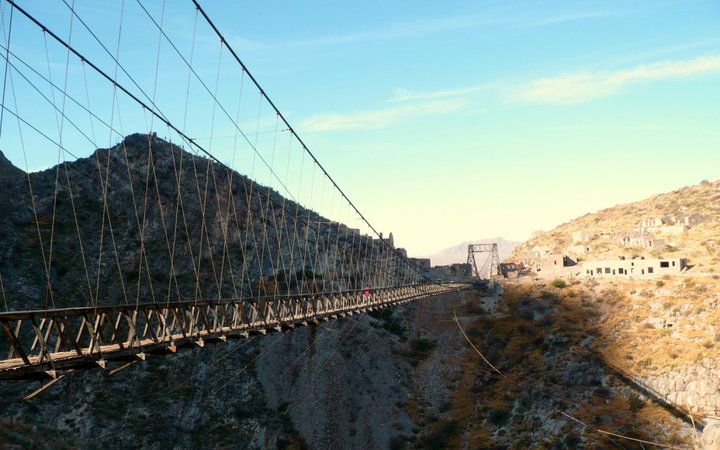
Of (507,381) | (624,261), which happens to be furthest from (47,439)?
(624,261)

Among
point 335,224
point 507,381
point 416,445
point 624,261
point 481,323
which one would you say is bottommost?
point 416,445

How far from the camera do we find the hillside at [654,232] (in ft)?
264

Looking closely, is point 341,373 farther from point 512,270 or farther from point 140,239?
point 512,270

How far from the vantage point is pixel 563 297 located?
227 feet

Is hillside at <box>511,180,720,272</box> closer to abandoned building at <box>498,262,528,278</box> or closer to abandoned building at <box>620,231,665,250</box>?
abandoned building at <box>620,231,665,250</box>

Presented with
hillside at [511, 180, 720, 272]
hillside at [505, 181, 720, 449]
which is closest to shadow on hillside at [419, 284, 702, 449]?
hillside at [505, 181, 720, 449]

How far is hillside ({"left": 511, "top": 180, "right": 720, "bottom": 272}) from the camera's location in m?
80.4

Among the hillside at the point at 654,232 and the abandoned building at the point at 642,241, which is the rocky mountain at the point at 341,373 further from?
the abandoned building at the point at 642,241

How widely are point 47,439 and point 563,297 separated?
48.6 metres

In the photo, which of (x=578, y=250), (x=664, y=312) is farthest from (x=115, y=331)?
(x=578, y=250)

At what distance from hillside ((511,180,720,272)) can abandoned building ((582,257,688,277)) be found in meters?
1.93

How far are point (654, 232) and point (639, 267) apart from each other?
99.3 ft

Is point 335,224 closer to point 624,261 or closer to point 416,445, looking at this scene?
point 624,261

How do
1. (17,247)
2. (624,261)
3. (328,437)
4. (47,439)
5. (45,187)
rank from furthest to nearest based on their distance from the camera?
(45,187) < (624,261) < (17,247) < (328,437) < (47,439)
